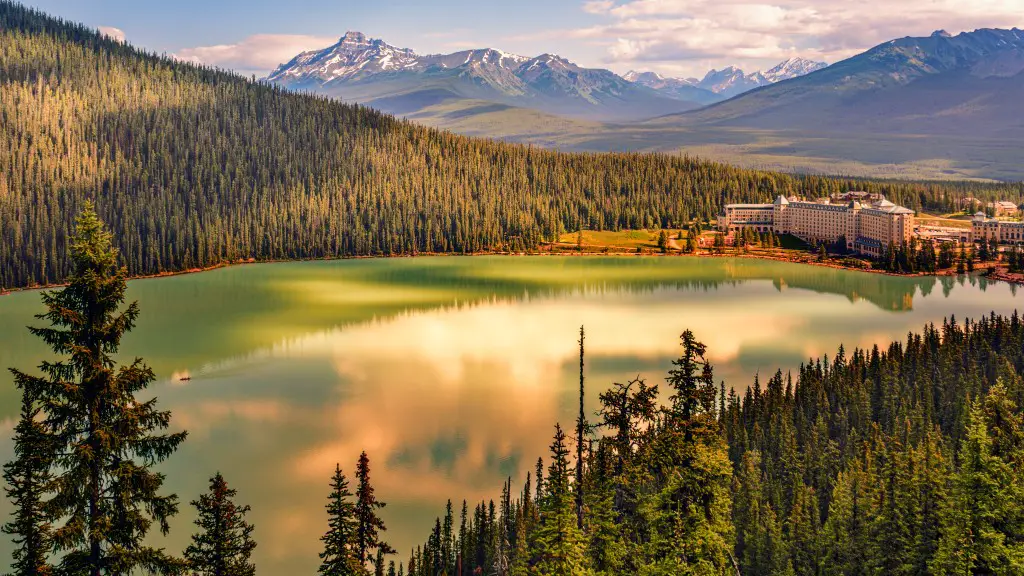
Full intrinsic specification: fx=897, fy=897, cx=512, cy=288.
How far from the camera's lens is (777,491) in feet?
146

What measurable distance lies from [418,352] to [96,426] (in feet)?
222

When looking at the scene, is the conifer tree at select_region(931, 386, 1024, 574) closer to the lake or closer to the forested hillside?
the forested hillside

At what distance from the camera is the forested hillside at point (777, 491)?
27.4 metres

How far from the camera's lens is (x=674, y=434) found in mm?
27484

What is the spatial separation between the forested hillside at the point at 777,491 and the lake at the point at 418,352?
7.64 meters

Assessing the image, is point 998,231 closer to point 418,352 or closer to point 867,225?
point 867,225

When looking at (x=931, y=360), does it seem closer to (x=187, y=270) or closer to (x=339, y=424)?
(x=339, y=424)

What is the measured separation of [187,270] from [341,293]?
154ft

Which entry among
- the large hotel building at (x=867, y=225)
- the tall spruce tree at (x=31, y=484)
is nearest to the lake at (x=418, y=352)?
the large hotel building at (x=867, y=225)

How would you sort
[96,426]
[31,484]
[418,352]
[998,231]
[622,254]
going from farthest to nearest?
[622,254] → [998,231] → [418,352] → [31,484] → [96,426]

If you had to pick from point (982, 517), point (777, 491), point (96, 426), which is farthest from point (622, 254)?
point (96, 426)

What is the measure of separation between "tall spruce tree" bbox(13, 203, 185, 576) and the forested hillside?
39.0 ft

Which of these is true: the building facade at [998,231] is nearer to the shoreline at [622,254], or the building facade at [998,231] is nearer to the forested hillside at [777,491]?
the shoreline at [622,254]

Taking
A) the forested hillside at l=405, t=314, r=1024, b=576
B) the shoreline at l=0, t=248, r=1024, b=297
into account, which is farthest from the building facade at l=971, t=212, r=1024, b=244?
the forested hillside at l=405, t=314, r=1024, b=576
